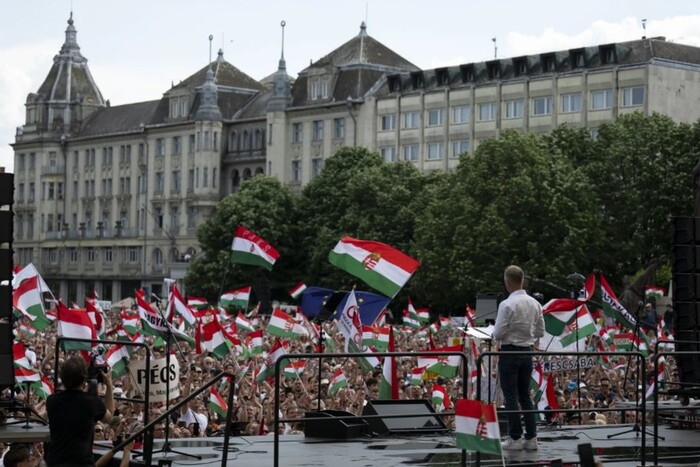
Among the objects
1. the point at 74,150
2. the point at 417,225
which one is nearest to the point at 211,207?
the point at 74,150

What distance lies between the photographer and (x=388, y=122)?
404 feet

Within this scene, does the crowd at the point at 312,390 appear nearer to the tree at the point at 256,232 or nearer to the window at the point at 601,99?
the window at the point at 601,99

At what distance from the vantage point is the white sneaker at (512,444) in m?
16.1

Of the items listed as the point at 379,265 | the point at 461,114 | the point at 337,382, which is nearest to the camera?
the point at 379,265

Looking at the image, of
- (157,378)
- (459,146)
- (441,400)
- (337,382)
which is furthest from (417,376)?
(459,146)

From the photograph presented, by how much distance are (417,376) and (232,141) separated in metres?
118

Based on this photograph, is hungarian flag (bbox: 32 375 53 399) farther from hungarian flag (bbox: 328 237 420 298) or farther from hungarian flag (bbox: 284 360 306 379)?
hungarian flag (bbox: 284 360 306 379)

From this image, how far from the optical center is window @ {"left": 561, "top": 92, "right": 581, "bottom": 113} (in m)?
107

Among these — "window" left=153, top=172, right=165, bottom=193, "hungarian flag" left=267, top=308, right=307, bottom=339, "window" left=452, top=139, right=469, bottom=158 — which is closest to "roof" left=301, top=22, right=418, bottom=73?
"window" left=452, top=139, right=469, bottom=158

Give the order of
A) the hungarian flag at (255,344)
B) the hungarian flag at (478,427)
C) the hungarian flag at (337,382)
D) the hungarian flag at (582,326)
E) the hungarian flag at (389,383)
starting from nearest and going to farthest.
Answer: the hungarian flag at (478,427) → the hungarian flag at (389,383) → the hungarian flag at (337,382) → the hungarian flag at (582,326) → the hungarian flag at (255,344)

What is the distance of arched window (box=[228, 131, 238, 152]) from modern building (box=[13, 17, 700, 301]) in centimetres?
13

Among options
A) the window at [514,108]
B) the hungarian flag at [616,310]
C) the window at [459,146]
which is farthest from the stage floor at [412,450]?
the window at [459,146]

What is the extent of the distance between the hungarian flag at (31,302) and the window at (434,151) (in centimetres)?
8240

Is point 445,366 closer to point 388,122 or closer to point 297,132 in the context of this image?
point 388,122
